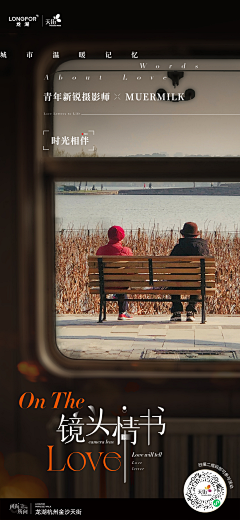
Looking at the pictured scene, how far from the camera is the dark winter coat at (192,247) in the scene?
347 cm

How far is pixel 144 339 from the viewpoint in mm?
2752

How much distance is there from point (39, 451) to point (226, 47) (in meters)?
1.76

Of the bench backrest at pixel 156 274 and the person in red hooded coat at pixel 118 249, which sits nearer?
the person in red hooded coat at pixel 118 249

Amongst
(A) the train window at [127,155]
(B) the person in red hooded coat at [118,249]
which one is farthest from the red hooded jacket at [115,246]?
(A) the train window at [127,155]

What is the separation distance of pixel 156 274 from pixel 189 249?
43 cm

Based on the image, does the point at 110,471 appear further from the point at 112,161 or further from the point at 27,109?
the point at 27,109

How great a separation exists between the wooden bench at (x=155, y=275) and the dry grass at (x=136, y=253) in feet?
0.29

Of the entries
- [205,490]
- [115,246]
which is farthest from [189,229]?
[205,490]

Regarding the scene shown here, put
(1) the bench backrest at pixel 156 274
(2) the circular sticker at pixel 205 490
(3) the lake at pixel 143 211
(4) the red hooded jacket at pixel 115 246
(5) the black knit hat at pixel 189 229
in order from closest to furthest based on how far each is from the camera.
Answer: (2) the circular sticker at pixel 205 490, (3) the lake at pixel 143 211, (4) the red hooded jacket at pixel 115 246, (5) the black knit hat at pixel 189 229, (1) the bench backrest at pixel 156 274

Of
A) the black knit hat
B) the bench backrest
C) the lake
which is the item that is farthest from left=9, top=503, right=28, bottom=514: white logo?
the black knit hat

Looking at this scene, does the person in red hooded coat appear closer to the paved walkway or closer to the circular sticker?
the paved walkway

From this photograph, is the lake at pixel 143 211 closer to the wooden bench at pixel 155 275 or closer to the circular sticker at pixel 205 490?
the wooden bench at pixel 155 275

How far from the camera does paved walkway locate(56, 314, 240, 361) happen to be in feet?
8.20

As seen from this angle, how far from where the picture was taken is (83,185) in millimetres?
2465
